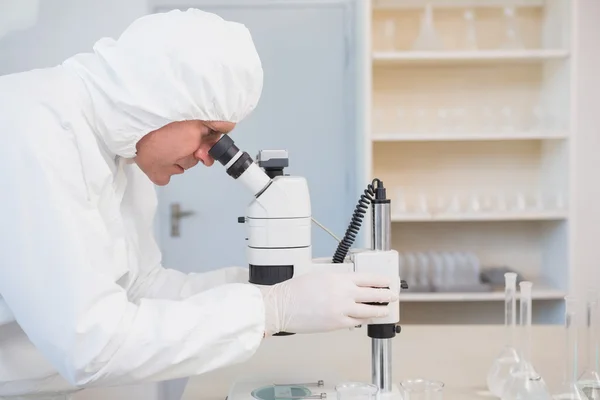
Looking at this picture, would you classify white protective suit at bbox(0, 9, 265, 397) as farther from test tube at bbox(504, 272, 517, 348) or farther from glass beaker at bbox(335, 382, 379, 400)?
test tube at bbox(504, 272, 517, 348)

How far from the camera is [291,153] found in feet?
10.8

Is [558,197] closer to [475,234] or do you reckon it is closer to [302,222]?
[475,234]

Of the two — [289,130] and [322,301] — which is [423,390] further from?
[289,130]

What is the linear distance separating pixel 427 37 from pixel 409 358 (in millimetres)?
1782

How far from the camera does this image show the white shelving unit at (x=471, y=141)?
307cm

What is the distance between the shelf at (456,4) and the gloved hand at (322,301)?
86.0 inches

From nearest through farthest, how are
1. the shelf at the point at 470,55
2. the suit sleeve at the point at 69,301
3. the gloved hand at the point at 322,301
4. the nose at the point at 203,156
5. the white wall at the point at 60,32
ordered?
the suit sleeve at the point at 69,301 → the gloved hand at the point at 322,301 → the nose at the point at 203,156 → the white wall at the point at 60,32 → the shelf at the point at 470,55

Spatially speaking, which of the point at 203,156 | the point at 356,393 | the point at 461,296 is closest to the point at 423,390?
the point at 356,393

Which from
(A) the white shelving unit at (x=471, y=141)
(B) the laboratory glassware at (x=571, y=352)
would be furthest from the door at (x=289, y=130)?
(B) the laboratory glassware at (x=571, y=352)

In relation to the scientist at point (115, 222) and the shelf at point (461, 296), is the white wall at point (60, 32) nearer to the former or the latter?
the scientist at point (115, 222)

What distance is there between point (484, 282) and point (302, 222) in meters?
2.09

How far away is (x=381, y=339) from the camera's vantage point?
1.19 meters

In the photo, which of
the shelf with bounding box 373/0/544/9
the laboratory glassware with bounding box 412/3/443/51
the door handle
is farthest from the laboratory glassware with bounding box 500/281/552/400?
the door handle

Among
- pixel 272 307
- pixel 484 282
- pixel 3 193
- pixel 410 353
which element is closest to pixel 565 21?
pixel 484 282
